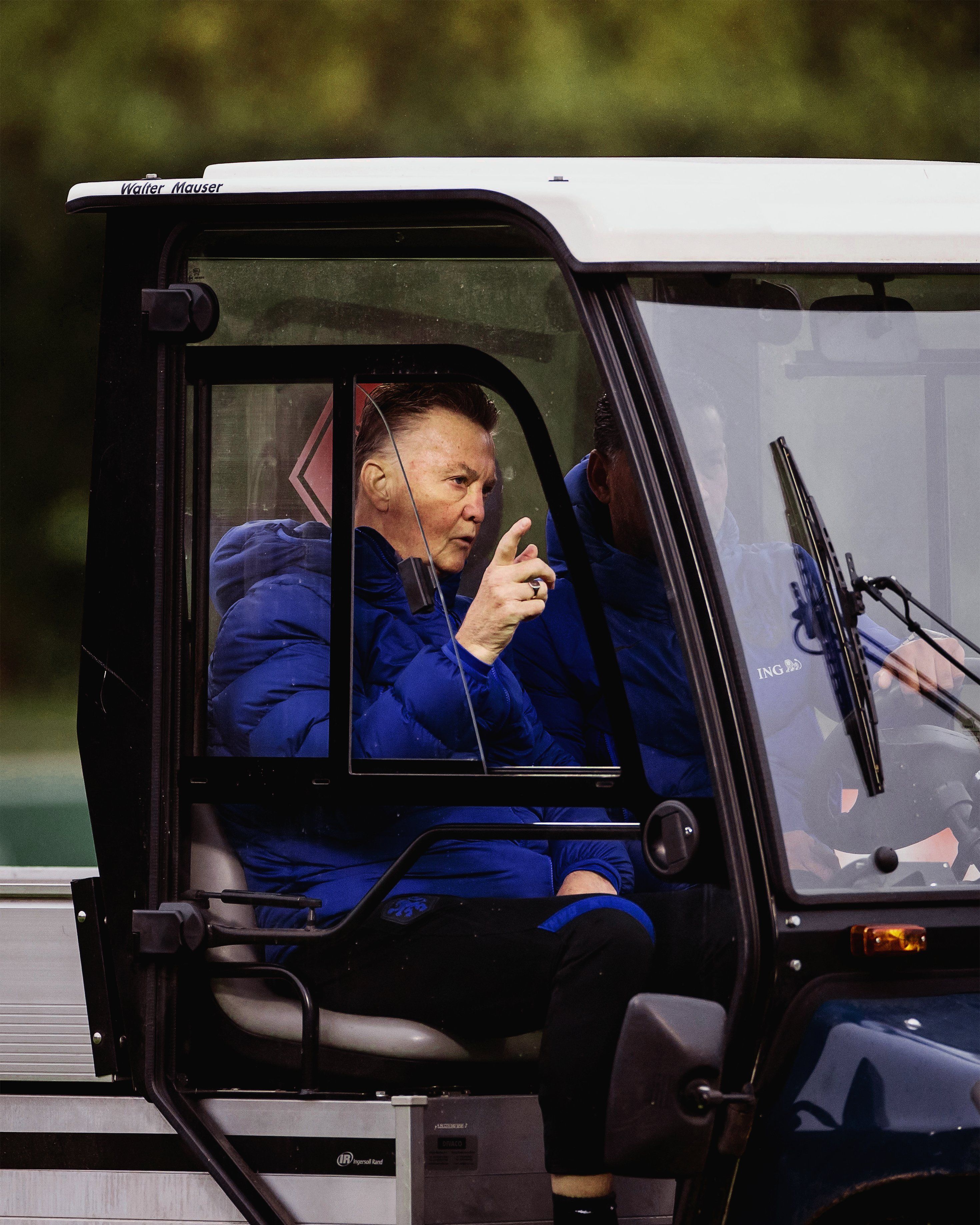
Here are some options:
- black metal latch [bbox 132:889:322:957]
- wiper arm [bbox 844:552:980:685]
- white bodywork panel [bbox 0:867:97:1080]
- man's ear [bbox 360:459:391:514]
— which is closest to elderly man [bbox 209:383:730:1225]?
man's ear [bbox 360:459:391:514]

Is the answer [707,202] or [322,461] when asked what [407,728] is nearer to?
[322,461]

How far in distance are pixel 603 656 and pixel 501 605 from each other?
205 millimetres

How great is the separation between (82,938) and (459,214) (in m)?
1.36

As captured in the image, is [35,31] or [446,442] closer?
[446,442]

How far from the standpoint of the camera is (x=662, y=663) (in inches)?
81.1

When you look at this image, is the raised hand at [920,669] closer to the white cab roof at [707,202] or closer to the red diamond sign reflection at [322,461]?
the white cab roof at [707,202]

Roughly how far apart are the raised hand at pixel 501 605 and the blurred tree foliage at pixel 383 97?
6.20 m

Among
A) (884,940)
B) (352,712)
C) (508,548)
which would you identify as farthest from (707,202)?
(884,940)

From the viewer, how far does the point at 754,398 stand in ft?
6.48

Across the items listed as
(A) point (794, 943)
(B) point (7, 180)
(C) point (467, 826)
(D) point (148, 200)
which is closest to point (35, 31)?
(B) point (7, 180)

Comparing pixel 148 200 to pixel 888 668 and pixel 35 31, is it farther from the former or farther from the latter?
pixel 35 31

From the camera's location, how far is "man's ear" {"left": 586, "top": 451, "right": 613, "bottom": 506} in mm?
2205

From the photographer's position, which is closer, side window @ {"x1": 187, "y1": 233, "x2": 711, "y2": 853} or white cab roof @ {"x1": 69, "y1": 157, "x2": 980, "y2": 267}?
white cab roof @ {"x1": 69, "y1": 157, "x2": 980, "y2": 267}

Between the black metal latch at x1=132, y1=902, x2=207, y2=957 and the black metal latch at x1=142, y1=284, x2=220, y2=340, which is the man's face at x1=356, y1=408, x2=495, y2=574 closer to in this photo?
the black metal latch at x1=142, y1=284, x2=220, y2=340
